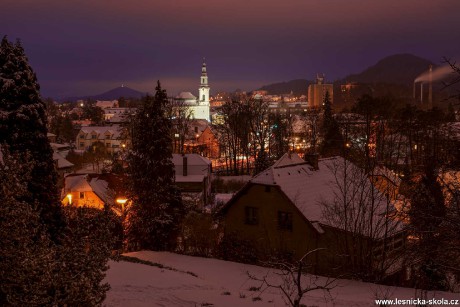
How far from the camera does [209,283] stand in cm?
1741

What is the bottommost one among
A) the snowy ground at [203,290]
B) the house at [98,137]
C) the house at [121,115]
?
the snowy ground at [203,290]

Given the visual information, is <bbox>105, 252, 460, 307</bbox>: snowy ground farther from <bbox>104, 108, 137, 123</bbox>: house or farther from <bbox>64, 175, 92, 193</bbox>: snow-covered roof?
<bbox>104, 108, 137, 123</bbox>: house

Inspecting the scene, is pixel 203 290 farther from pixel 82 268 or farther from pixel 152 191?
pixel 152 191

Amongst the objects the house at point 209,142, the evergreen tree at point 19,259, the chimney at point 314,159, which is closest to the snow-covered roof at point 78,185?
the chimney at point 314,159

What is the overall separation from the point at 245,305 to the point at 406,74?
17770 centimetres

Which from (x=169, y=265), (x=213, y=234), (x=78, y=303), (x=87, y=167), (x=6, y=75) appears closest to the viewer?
(x=78, y=303)

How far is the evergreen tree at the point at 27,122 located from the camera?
16875 mm

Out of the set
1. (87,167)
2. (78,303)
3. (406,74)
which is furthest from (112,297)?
A: (406,74)

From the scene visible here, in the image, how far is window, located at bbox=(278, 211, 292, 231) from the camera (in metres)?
25.0

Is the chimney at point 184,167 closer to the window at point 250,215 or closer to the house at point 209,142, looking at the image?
the window at point 250,215

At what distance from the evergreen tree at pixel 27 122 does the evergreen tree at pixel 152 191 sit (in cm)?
838

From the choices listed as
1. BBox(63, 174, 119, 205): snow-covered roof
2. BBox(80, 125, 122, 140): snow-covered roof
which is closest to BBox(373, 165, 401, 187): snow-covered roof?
BBox(63, 174, 119, 205): snow-covered roof

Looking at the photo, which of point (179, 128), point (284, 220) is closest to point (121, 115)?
point (179, 128)

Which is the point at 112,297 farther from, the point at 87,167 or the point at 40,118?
the point at 87,167
